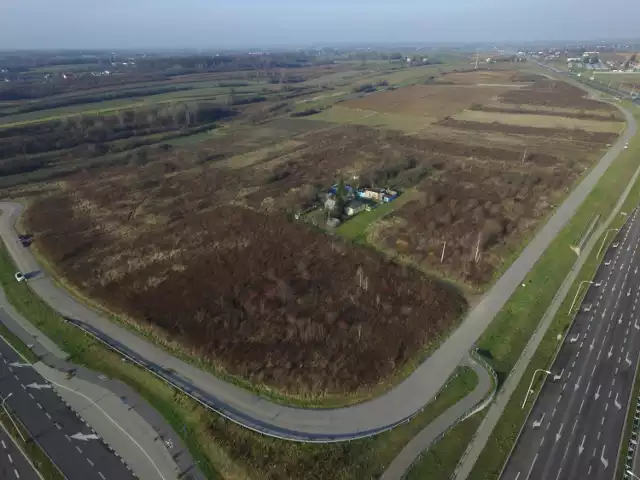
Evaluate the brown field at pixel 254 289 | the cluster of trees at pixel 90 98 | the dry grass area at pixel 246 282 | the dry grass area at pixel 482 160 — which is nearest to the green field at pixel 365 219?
the dry grass area at pixel 482 160

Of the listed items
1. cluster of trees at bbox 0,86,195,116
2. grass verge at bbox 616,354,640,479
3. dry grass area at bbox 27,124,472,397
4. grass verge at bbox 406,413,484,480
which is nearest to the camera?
grass verge at bbox 406,413,484,480

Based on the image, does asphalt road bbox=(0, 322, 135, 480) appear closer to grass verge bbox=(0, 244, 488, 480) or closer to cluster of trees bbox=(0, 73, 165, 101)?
grass verge bbox=(0, 244, 488, 480)

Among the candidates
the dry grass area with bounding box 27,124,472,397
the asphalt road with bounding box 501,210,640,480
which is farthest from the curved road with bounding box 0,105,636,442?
the asphalt road with bounding box 501,210,640,480

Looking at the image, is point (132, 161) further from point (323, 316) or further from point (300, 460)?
point (300, 460)

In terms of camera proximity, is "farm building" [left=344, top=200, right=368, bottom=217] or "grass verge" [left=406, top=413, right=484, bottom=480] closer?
"grass verge" [left=406, top=413, right=484, bottom=480]

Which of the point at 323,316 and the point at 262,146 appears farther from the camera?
the point at 262,146

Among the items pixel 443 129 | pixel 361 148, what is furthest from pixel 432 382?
pixel 443 129

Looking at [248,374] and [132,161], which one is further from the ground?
[132,161]

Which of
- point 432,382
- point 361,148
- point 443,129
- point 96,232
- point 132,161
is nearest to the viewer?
point 432,382
